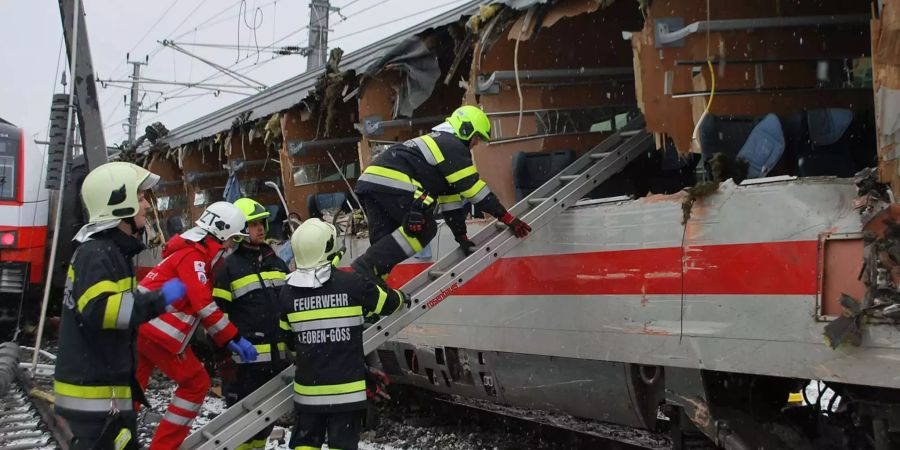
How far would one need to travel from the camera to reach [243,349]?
15.5 ft

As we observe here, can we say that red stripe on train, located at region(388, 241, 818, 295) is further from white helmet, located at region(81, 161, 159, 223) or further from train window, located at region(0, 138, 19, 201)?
train window, located at region(0, 138, 19, 201)

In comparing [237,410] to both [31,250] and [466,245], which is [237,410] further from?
[31,250]

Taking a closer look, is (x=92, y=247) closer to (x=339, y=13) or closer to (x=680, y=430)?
(x=680, y=430)

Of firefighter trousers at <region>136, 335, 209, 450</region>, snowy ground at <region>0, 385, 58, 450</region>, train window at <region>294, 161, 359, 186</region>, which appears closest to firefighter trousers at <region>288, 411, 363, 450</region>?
firefighter trousers at <region>136, 335, 209, 450</region>

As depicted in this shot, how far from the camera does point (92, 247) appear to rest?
3.49 metres

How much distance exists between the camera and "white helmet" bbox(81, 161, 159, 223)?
359 cm

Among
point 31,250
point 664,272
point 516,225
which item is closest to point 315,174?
point 516,225

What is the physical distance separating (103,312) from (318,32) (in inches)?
621

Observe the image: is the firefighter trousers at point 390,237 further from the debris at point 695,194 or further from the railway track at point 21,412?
the railway track at point 21,412

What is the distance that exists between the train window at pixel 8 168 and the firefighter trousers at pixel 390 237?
7.48 meters

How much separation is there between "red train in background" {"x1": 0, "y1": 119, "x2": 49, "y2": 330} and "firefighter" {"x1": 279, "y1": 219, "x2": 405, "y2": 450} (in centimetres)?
787

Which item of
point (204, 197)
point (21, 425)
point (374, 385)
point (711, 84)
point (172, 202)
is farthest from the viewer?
point (172, 202)

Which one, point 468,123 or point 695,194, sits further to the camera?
point 468,123

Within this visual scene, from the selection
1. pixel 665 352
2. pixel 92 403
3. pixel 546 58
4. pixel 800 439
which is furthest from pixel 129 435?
pixel 546 58
